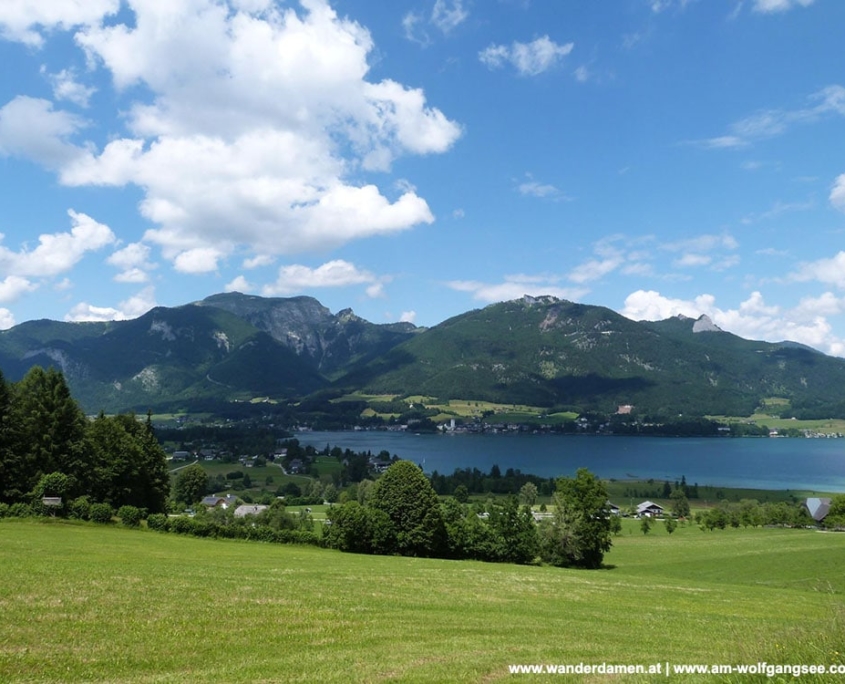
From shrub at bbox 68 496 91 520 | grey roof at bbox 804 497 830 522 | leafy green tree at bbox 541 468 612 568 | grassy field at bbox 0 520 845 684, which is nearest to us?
grassy field at bbox 0 520 845 684

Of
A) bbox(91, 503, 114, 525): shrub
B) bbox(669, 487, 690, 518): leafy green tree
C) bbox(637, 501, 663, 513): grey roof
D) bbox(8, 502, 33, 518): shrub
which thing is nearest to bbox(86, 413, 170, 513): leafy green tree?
bbox(91, 503, 114, 525): shrub

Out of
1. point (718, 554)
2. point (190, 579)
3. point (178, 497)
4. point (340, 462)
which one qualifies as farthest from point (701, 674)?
point (340, 462)

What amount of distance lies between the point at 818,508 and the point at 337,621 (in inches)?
4417

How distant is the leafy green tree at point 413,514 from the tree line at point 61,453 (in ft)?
79.1

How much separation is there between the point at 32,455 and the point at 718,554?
221 feet

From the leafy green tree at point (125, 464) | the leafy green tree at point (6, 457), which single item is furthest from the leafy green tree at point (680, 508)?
the leafy green tree at point (6, 457)

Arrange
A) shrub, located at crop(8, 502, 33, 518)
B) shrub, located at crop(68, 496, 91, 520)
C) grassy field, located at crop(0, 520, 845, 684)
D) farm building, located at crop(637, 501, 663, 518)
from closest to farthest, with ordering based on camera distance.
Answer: grassy field, located at crop(0, 520, 845, 684)
shrub, located at crop(8, 502, 33, 518)
shrub, located at crop(68, 496, 91, 520)
farm building, located at crop(637, 501, 663, 518)

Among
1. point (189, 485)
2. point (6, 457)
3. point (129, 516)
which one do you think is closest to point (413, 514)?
point (129, 516)

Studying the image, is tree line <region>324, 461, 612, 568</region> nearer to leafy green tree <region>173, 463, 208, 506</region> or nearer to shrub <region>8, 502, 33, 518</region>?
shrub <region>8, 502, 33, 518</region>

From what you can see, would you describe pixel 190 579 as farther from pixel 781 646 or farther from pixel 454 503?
pixel 454 503

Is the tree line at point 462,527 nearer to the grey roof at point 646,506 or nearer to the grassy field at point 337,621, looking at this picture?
the grassy field at point 337,621

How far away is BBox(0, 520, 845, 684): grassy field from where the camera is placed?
34.1 ft

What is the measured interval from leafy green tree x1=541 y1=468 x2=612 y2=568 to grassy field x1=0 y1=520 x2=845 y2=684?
71.7 feet

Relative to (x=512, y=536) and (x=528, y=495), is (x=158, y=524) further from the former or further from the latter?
(x=528, y=495)
